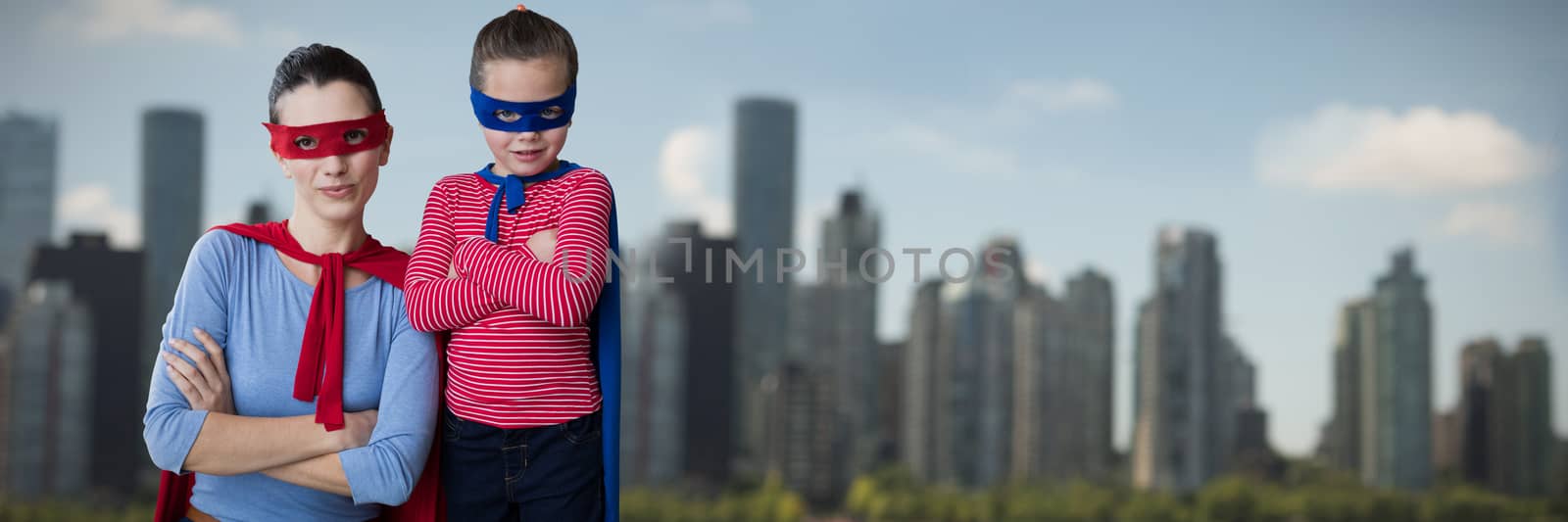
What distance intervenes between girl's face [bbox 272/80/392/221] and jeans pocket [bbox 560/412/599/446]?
0.41 meters

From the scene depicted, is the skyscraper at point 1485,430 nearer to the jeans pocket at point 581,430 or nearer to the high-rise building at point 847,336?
the high-rise building at point 847,336

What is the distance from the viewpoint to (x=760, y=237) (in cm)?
909

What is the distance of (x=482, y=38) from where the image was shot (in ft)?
5.42

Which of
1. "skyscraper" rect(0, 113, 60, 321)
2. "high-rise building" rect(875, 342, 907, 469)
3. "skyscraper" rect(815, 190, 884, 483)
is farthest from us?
"high-rise building" rect(875, 342, 907, 469)

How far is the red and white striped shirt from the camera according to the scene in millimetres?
1573

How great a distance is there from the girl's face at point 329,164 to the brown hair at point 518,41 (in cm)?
16

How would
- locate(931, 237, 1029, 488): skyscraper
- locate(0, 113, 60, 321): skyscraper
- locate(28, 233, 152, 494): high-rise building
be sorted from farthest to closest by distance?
locate(931, 237, 1029, 488): skyscraper → locate(28, 233, 152, 494): high-rise building → locate(0, 113, 60, 321): skyscraper

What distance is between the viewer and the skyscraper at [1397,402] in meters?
9.91

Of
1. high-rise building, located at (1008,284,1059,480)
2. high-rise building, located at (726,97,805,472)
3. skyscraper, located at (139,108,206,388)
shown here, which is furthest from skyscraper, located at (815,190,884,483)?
skyscraper, located at (139,108,206,388)

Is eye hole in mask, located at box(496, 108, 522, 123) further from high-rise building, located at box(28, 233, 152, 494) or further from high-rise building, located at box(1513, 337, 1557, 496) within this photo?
high-rise building, located at box(1513, 337, 1557, 496)

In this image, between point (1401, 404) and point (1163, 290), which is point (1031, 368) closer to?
point (1163, 290)

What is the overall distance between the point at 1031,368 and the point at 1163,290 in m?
1.21

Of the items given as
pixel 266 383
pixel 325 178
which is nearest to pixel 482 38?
pixel 325 178

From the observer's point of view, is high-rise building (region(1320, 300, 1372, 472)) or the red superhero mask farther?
high-rise building (region(1320, 300, 1372, 472))
